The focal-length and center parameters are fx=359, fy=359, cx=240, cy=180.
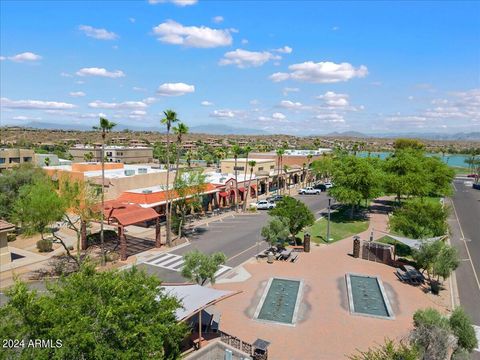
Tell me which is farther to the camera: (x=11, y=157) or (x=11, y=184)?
(x=11, y=157)

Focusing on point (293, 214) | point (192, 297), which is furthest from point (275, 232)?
point (192, 297)

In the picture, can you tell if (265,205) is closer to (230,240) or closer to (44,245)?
(230,240)

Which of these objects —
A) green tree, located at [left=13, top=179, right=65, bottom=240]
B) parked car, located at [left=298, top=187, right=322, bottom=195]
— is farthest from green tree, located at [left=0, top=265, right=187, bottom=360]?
parked car, located at [left=298, top=187, right=322, bottom=195]

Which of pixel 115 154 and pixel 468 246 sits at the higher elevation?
pixel 115 154

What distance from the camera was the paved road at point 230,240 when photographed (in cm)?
3388

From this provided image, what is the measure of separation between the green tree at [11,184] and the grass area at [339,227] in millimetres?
36005

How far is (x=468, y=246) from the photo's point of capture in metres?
41.0

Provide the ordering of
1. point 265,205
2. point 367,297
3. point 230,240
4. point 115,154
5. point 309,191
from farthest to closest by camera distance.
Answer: point 115,154, point 309,191, point 265,205, point 230,240, point 367,297

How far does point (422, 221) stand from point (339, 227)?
1343cm

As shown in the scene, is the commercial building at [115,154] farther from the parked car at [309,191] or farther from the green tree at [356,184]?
the green tree at [356,184]

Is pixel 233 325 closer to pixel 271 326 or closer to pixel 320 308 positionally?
pixel 271 326

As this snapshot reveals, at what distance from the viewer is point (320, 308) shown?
24594 mm

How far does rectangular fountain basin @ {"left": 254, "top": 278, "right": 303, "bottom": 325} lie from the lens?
23.3m

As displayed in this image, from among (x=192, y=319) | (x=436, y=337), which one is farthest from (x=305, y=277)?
(x=436, y=337)
